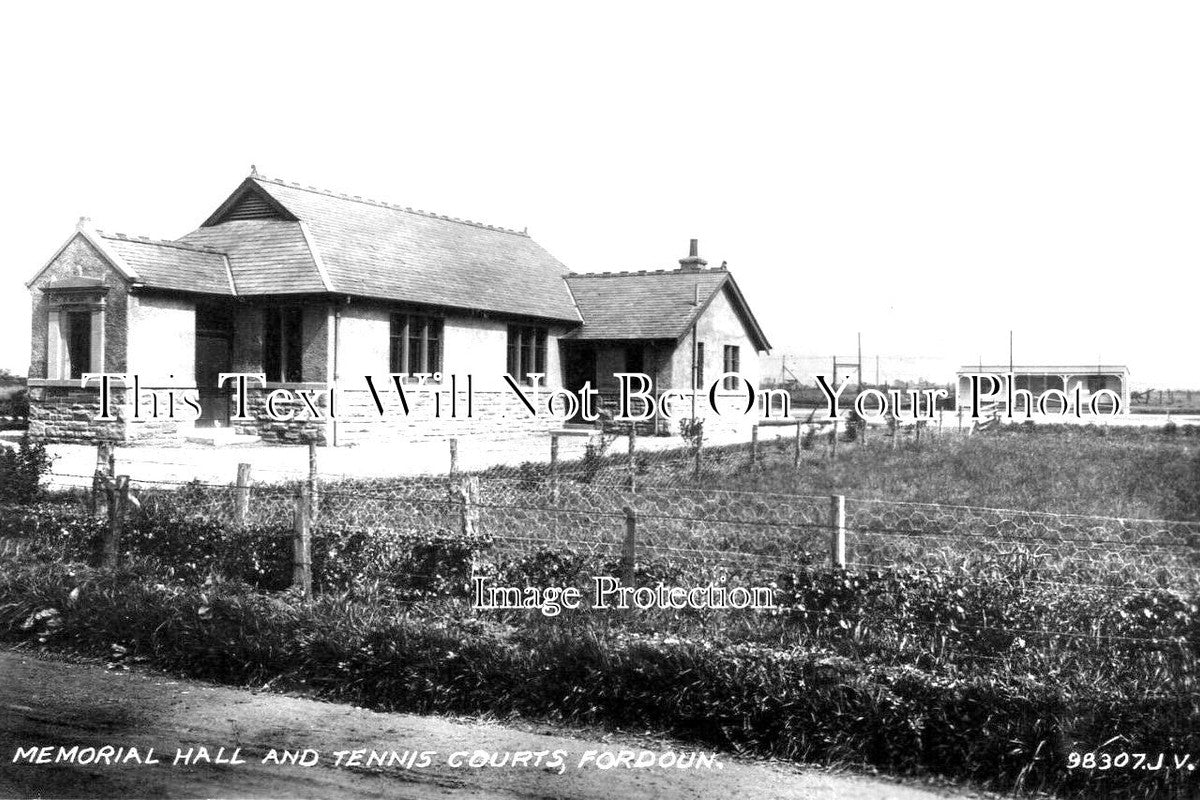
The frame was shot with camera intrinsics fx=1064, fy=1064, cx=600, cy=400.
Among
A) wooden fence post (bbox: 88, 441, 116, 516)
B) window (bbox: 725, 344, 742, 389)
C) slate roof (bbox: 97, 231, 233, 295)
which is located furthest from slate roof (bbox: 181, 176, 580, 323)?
wooden fence post (bbox: 88, 441, 116, 516)

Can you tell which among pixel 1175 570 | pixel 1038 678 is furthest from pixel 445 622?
pixel 1175 570

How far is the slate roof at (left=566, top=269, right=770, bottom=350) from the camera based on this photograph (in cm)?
3088

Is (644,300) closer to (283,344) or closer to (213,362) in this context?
(283,344)

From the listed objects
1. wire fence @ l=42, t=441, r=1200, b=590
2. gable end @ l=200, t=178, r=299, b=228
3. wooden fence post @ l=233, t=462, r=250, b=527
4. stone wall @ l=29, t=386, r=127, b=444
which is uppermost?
gable end @ l=200, t=178, r=299, b=228

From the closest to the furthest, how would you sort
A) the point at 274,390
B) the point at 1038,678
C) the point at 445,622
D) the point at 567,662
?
the point at 1038,678 < the point at 567,662 < the point at 445,622 < the point at 274,390

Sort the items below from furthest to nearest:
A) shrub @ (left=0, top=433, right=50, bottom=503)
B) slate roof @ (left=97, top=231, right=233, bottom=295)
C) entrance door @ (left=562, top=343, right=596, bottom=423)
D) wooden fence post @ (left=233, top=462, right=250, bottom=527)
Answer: entrance door @ (left=562, top=343, right=596, bottom=423), slate roof @ (left=97, top=231, right=233, bottom=295), shrub @ (left=0, top=433, right=50, bottom=503), wooden fence post @ (left=233, top=462, right=250, bottom=527)

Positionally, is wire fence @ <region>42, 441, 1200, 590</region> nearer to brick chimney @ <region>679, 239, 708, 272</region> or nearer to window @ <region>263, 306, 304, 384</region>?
window @ <region>263, 306, 304, 384</region>

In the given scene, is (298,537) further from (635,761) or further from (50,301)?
(50,301)

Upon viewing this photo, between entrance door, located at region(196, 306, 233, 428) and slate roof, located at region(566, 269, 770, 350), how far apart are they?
10408 mm

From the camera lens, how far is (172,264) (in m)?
22.5

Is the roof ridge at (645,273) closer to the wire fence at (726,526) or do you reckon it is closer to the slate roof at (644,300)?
the slate roof at (644,300)

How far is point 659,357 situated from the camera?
30.9 meters

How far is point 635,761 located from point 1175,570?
5.28 metres

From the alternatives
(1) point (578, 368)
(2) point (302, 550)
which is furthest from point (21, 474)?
(1) point (578, 368)
